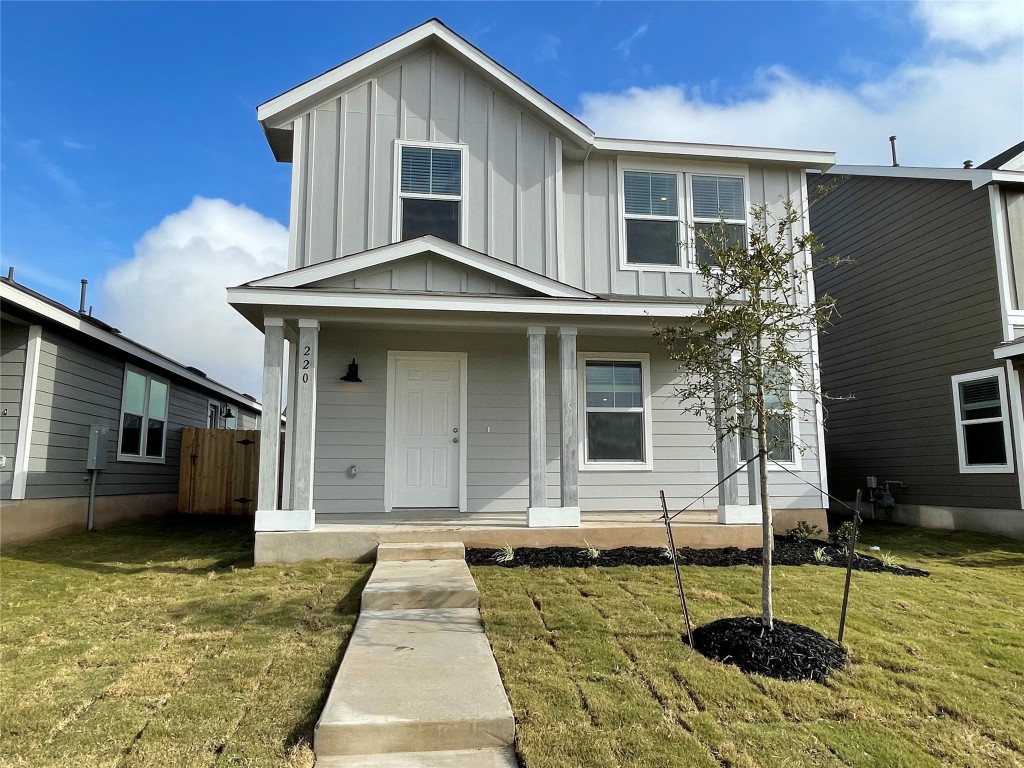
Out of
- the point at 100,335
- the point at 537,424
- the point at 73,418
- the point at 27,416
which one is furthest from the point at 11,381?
the point at 537,424

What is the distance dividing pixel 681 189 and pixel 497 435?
426 centimetres

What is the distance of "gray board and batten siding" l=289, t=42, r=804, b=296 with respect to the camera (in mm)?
8047

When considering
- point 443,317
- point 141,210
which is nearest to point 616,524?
point 443,317

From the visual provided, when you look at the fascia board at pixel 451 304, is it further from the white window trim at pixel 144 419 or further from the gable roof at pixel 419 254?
the white window trim at pixel 144 419

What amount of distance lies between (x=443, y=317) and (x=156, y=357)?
249 inches

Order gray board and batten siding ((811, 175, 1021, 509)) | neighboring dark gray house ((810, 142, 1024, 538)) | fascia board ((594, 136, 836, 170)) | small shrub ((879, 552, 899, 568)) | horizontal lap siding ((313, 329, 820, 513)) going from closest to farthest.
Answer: small shrub ((879, 552, 899, 568)) → horizontal lap siding ((313, 329, 820, 513)) → fascia board ((594, 136, 836, 170)) → neighboring dark gray house ((810, 142, 1024, 538)) → gray board and batten siding ((811, 175, 1021, 509))

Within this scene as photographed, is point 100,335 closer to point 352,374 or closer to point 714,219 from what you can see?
point 352,374

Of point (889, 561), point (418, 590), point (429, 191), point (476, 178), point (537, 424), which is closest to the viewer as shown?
point (418, 590)

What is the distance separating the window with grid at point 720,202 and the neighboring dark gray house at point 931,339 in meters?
2.86

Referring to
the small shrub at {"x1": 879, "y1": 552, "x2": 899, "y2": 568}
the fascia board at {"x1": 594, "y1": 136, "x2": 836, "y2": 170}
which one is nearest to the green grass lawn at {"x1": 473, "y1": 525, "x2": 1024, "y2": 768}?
the small shrub at {"x1": 879, "y1": 552, "x2": 899, "y2": 568}

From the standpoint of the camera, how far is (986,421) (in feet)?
30.0

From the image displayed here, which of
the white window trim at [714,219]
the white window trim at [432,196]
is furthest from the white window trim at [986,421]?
the white window trim at [432,196]

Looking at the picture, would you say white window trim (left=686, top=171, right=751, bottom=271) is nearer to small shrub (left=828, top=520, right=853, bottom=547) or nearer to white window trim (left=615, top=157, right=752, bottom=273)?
white window trim (left=615, top=157, right=752, bottom=273)

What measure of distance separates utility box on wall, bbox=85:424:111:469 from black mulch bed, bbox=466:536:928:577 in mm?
5877
